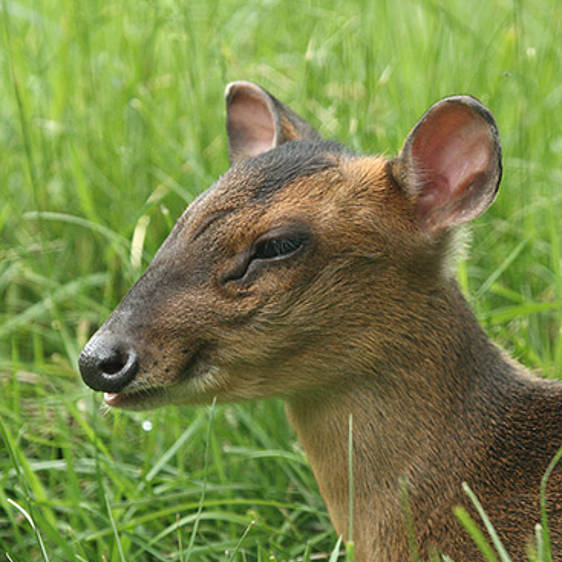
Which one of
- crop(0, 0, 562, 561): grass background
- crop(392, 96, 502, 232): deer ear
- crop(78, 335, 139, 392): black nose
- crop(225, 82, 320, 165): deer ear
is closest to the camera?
crop(78, 335, 139, 392): black nose

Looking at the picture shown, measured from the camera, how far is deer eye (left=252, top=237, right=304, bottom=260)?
3508mm

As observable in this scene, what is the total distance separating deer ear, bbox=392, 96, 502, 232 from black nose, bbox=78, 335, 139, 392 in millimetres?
1022

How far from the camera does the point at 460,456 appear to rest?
3633 mm

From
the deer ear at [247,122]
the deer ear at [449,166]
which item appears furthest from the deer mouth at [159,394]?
the deer ear at [247,122]

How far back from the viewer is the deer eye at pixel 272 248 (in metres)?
3.51

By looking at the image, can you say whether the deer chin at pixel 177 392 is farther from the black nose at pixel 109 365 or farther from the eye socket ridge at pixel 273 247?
the eye socket ridge at pixel 273 247

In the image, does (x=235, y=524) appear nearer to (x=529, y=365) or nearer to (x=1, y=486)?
(x=1, y=486)

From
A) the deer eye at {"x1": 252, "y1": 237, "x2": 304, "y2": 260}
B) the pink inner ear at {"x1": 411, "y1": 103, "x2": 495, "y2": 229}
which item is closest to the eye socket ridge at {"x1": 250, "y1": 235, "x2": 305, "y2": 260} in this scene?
the deer eye at {"x1": 252, "y1": 237, "x2": 304, "y2": 260}

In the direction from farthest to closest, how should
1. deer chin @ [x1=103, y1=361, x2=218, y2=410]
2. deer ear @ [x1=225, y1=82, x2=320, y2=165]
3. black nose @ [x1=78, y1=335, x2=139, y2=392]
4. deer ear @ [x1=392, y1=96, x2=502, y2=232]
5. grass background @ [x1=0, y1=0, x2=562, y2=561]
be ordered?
deer ear @ [x1=225, y1=82, x2=320, y2=165] → grass background @ [x1=0, y1=0, x2=562, y2=561] → deer ear @ [x1=392, y1=96, x2=502, y2=232] → deer chin @ [x1=103, y1=361, x2=218, y2=410] → black nose @ [x1=78, y1=335, x2=139, y2=392]

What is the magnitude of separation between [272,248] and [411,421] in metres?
0.72

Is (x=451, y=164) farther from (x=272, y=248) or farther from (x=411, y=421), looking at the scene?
(x=411, y=421)

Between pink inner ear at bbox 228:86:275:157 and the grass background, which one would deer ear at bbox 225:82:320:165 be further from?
the grass background

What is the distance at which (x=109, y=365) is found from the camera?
3371 millimetres

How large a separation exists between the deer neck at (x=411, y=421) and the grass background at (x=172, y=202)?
0.48 meters
